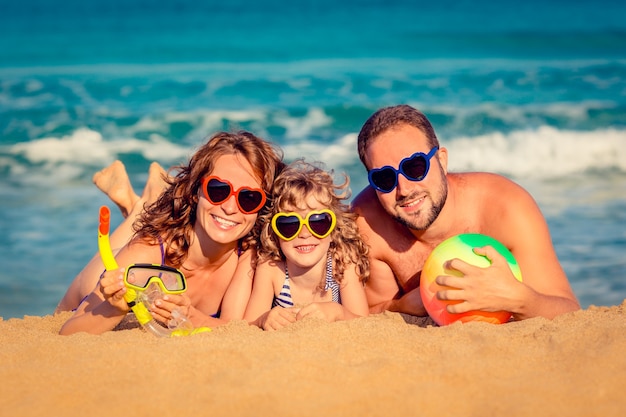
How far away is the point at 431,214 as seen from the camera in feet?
17.7

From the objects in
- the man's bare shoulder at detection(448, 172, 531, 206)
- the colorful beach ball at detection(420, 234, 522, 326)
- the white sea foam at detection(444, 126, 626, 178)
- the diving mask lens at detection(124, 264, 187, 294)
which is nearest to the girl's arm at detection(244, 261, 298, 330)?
the diving mask lens at detection(124, 264, 187, 294)

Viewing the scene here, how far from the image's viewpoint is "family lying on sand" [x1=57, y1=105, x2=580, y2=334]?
5254mm

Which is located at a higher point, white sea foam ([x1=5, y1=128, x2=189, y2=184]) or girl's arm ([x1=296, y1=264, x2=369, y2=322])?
white sea foam ([x1=5, y1=128, x2=189, y2=184])

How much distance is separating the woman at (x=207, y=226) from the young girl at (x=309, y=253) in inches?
6.3

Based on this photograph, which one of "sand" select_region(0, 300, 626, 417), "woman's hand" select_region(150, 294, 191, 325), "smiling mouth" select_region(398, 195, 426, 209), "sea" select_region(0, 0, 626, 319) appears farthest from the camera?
"sea" select_region(0, 0, 626, 319)

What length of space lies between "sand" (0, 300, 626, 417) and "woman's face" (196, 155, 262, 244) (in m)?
0.90

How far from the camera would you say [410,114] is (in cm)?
548

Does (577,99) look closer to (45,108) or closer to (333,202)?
(45,108)

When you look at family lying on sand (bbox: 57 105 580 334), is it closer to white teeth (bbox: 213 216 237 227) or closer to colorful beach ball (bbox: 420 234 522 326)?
white teeth (bbox: 213 216 237 227)

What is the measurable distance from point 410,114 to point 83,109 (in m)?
12.5

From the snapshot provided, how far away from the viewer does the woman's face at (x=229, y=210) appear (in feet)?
17.4

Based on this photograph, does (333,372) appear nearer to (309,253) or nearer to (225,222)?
(309,253)

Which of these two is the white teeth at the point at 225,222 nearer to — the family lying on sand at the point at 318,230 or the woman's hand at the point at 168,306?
the family lying on sand at the point at 318,230

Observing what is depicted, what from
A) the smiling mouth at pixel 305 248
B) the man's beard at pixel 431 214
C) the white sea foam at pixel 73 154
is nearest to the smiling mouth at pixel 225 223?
the smiling mouth at pixel 305 248
